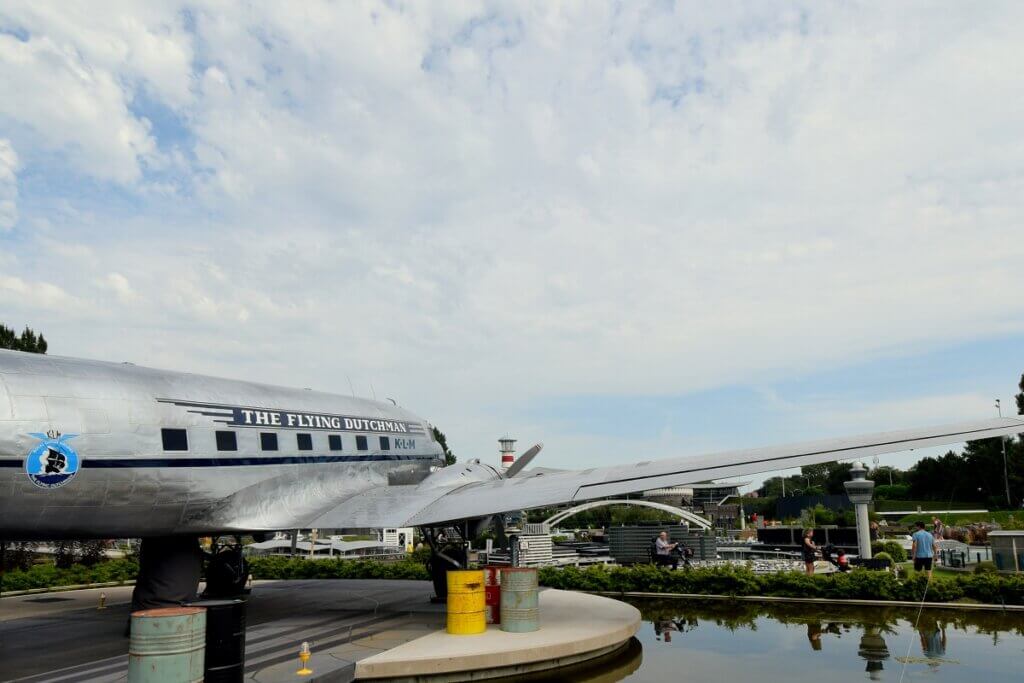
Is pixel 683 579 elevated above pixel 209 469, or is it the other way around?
pixel 209 469

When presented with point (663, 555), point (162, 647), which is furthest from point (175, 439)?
point (663, 555)

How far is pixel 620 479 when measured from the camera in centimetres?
1257

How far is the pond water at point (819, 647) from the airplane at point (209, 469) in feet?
9.37

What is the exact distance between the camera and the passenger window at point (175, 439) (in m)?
12.3

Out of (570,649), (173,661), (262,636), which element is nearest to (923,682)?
(570,649)

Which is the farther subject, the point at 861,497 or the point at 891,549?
the point at 891,549

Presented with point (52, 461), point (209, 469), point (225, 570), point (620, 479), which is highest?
point (52, 461)

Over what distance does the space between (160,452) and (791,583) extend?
562 inches

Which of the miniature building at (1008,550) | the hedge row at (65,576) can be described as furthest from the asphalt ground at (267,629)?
the miniature building at (1008,550)

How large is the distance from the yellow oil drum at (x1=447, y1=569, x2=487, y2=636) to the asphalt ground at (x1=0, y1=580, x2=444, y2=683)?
894 millimetres

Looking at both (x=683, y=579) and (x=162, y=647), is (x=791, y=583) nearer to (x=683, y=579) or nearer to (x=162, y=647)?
(x=683, y=579)

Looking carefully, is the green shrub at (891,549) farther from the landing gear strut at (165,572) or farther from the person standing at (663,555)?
the landing gear strut at (165,572)

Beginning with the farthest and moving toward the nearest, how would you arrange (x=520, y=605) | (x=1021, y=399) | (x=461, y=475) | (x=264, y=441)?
(x=1021, y=399)
(x=461, y=475)
(x=264, y=441)
(x=520, y=605)

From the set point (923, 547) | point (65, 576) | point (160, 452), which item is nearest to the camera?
point (160, 452)
